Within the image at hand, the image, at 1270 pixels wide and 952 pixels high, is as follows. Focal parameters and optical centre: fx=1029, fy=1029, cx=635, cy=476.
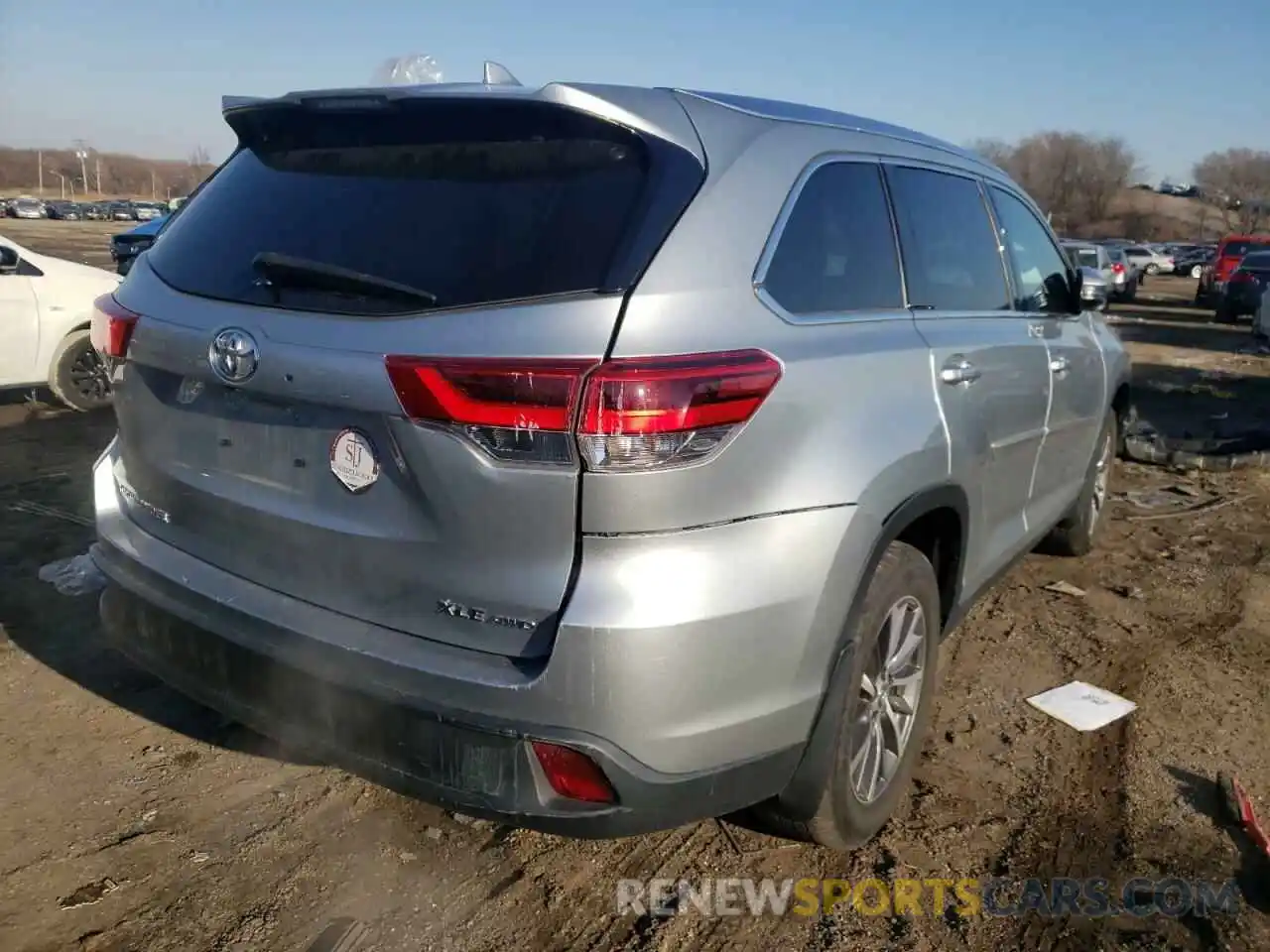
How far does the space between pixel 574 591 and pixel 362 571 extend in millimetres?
508

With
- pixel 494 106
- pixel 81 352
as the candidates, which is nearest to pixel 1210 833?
pixel 494 106

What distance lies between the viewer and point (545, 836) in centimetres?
287

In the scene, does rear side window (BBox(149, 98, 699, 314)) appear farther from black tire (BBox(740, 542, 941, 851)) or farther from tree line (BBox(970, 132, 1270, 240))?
tree line (BBox(970, 132, 1270, 240))

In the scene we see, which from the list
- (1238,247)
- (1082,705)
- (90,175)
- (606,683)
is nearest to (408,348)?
(606,683)

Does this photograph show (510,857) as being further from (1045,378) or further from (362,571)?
(1045,378)

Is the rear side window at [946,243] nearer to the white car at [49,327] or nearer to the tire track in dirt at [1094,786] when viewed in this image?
the tire track in dirt at [1094,786]

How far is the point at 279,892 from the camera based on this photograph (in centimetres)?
260

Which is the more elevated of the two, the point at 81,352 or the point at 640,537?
the point at 640,537

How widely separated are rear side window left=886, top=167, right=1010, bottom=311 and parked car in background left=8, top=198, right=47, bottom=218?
73785 millimetres

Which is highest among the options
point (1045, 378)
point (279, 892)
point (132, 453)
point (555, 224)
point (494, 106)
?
point (494, 106)

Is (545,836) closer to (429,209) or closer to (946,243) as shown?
(429,209)

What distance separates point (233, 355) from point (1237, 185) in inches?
4357

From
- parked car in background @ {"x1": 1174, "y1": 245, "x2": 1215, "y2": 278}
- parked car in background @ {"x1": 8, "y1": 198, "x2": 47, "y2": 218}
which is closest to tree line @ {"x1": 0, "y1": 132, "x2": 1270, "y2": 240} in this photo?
parked car in background @ {"x1": 8, "y1": 198, "x2": 47, "y2": 218}

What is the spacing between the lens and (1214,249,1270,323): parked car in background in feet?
69.2
